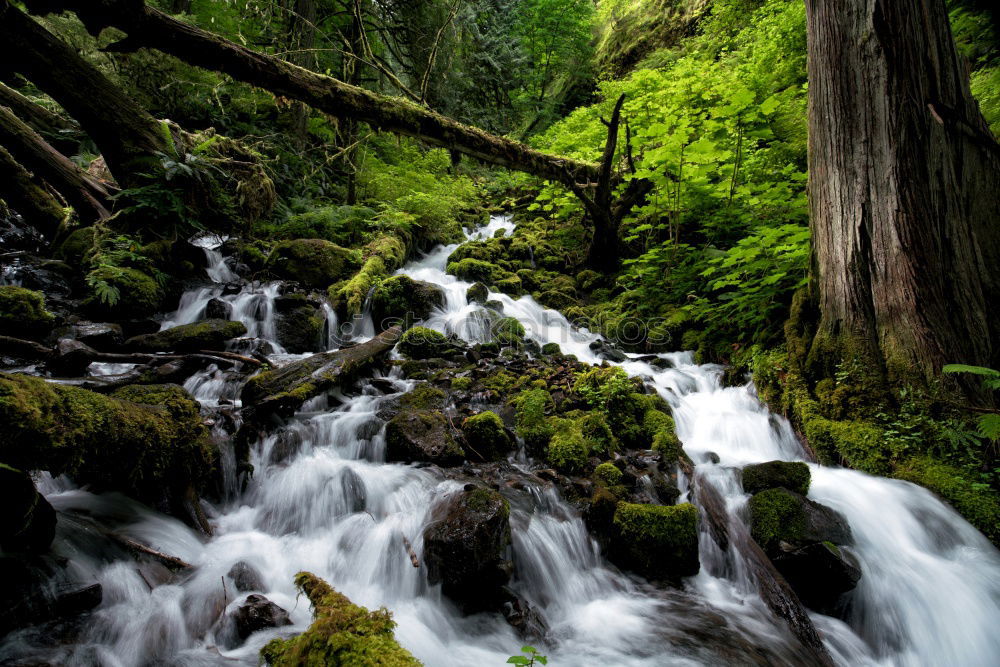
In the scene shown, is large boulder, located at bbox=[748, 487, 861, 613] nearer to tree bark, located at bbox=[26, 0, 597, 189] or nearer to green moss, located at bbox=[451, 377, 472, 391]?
green moss, located at bbox=[451, 377, 472, 391]

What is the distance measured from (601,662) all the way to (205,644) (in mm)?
2257

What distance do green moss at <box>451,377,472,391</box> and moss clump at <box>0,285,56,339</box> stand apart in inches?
188

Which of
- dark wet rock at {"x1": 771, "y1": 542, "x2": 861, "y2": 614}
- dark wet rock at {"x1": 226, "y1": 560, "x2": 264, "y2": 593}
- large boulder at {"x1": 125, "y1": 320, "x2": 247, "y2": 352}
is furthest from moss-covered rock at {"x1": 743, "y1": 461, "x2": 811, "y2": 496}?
large boulder at {"x1": 125, "y1": 320, "x2": 247, "y2": 352}

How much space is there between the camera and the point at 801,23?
759 cm

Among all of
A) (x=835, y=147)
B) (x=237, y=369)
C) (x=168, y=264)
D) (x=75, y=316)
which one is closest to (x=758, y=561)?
(x=835, y=147)

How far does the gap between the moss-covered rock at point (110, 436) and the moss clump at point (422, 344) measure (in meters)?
3.35

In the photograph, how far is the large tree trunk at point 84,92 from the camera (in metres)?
5.43

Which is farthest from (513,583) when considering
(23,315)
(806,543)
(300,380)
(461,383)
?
(23,315)

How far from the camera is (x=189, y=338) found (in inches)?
211

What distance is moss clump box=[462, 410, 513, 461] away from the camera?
4164 mm

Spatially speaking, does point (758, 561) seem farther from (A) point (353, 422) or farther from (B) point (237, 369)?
(B) point (237, 369)

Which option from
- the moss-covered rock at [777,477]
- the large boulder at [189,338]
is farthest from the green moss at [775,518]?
the large boulder at [189,338]

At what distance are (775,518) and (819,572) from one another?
392 mm

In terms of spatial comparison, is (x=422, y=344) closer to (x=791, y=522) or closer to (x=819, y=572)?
(x=791, y=522)
